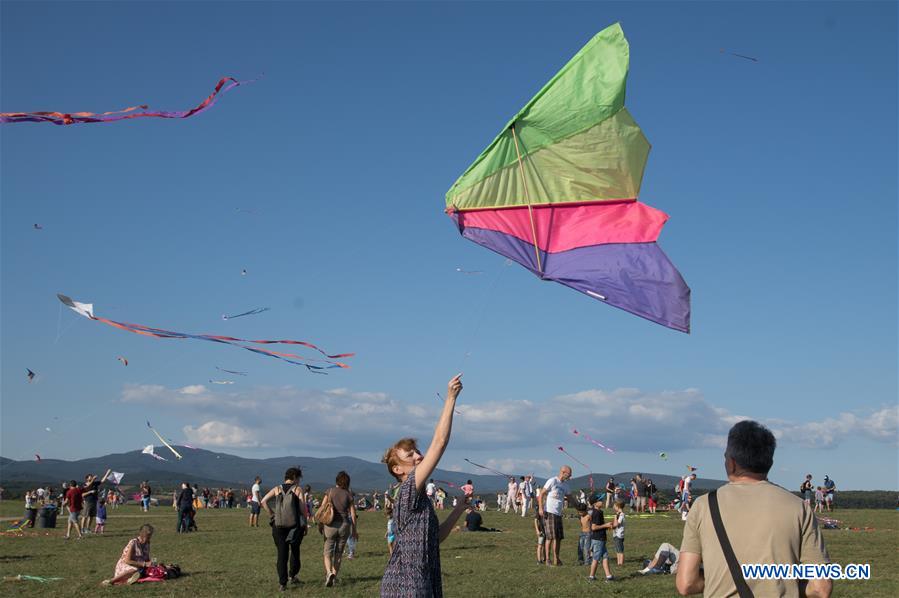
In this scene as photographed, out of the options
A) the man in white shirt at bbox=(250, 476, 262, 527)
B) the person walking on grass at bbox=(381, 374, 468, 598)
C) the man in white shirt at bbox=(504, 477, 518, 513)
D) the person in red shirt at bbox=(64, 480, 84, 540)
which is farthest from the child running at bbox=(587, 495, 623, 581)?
the man in white shirt at bbox=(504, 477, 518, 513)

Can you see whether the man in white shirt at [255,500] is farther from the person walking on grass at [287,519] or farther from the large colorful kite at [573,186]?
the large colorful kite at [573,186]

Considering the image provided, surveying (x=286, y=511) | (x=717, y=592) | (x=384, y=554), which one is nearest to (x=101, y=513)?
(x=384, y=554)

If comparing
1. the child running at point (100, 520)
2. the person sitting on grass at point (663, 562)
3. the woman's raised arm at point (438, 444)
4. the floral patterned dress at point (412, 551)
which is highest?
the woman's raised arm at point (438, 444)

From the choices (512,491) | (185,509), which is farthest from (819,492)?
(185,509)

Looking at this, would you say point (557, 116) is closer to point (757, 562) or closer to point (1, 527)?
point (757, 562)

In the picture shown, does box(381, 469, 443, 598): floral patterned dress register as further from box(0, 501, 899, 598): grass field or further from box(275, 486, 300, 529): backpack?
box(275, 486, 300, 529): backpack

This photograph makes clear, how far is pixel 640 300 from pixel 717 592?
474 cm

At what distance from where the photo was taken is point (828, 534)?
867 inches

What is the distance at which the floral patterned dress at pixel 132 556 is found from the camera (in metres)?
13.4

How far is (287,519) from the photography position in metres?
12.4

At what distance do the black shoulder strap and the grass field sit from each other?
8609 mm

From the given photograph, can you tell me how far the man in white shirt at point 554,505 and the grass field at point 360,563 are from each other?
0.55 m

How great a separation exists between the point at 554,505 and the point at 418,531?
412 inches

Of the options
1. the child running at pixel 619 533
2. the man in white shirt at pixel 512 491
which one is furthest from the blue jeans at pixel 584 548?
the man in white shirt at pixel 512 491
